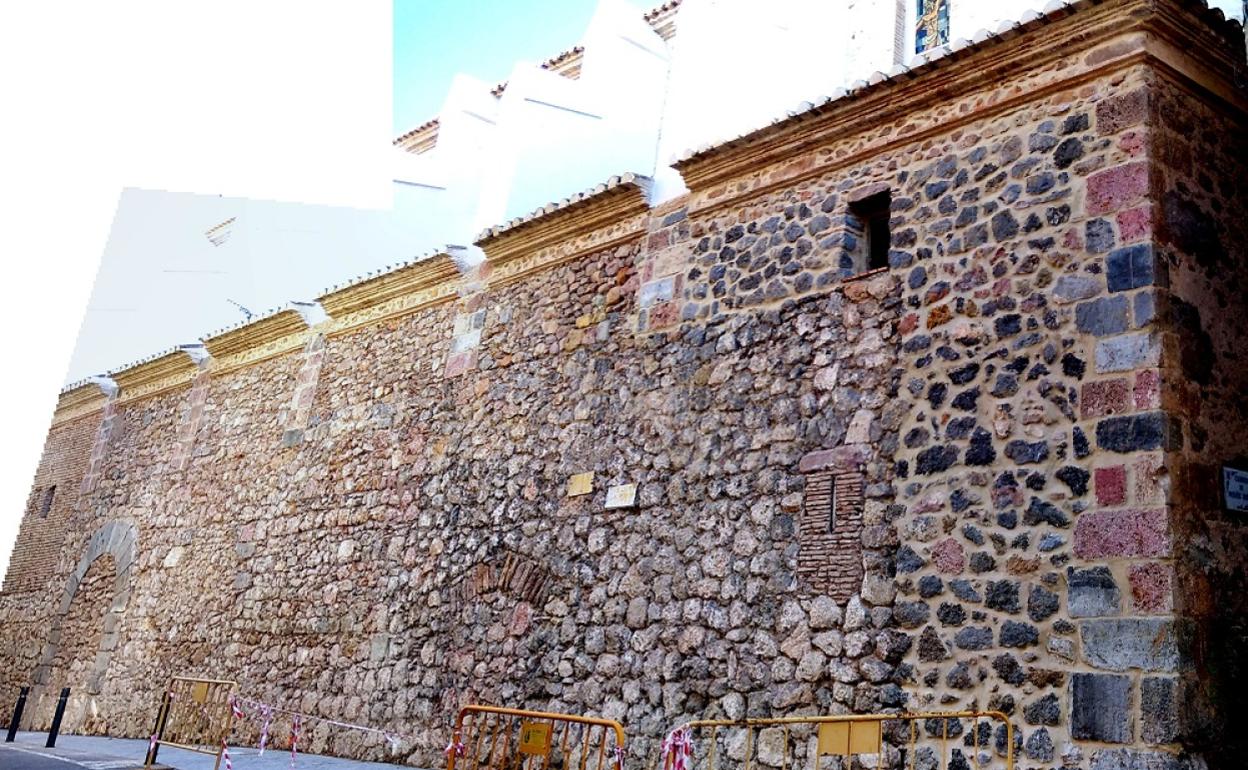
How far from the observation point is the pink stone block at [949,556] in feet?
16.0

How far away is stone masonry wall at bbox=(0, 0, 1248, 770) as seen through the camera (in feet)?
14.5

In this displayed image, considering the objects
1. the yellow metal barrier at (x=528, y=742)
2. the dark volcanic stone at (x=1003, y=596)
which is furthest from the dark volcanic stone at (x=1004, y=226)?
the yellow metal barrier at (x=528, y=742)

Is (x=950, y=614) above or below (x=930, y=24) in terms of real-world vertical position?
below

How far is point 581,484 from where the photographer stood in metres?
7.09

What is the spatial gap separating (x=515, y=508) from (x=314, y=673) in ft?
8.49

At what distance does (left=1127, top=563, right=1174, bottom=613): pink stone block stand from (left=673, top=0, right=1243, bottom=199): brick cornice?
2.46m

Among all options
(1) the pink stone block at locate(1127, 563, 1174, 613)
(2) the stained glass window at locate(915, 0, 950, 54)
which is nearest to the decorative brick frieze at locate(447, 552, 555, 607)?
(1) the pink stone block at locate(1127, 563, 1174, 613)

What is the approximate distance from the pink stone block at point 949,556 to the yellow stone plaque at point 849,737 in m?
0.80

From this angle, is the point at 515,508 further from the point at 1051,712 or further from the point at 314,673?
the point at 1051,712

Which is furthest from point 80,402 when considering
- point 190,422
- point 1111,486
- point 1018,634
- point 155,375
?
point 1111,486

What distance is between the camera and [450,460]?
27.3 feet

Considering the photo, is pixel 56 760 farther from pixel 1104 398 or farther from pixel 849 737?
pixel 1104 398

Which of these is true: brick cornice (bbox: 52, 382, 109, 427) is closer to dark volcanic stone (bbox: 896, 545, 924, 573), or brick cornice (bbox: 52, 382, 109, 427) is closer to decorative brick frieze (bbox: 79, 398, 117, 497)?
decorative brick frieze (bbox: 79, 398, 117, 497)

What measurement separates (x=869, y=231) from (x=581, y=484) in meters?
2.59
